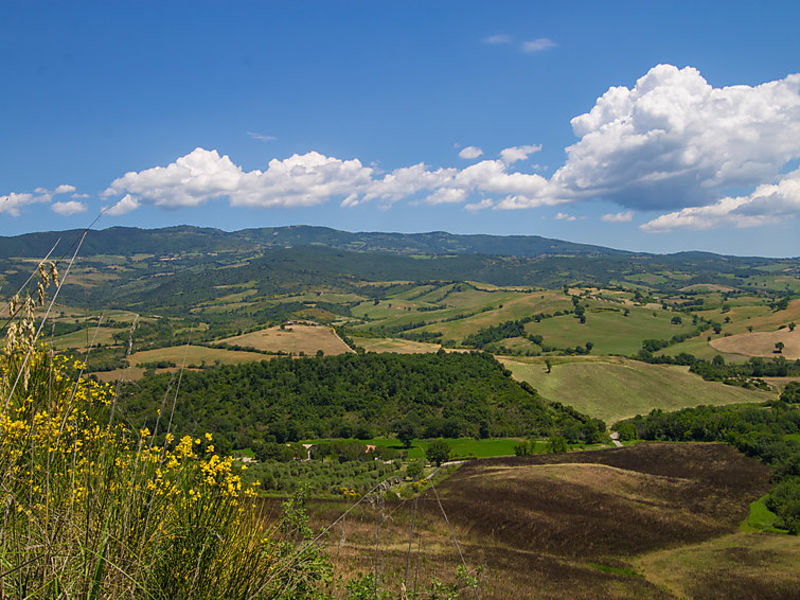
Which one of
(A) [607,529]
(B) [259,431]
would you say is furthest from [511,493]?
(B) [259,431]

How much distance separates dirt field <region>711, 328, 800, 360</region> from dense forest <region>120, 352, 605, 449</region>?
83009 millimetres

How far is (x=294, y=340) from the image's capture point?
163375mm

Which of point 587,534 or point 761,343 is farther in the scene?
point 761,343

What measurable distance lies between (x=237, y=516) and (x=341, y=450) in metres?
74.8

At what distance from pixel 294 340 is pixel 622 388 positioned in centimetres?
10574

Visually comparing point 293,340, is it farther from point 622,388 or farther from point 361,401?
point 622,388

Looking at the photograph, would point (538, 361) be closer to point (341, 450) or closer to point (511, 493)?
point (341, 450)

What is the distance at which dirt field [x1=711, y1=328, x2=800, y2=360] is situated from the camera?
140875 mm

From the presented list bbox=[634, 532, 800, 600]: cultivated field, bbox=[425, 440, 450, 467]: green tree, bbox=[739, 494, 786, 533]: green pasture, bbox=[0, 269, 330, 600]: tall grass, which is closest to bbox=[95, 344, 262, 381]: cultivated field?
bbox=[425, 440, 450, 467]: green tree

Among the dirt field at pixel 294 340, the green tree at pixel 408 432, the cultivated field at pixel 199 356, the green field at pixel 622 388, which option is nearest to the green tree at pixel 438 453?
the green tree at pixel 408 432

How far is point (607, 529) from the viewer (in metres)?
39.4

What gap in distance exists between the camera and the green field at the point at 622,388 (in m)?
110

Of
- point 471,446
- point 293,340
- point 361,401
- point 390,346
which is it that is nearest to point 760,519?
point 471,446

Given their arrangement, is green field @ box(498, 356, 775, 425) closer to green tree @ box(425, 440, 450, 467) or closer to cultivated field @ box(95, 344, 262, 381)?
green tree @ box(425, 440, 450, 467)
